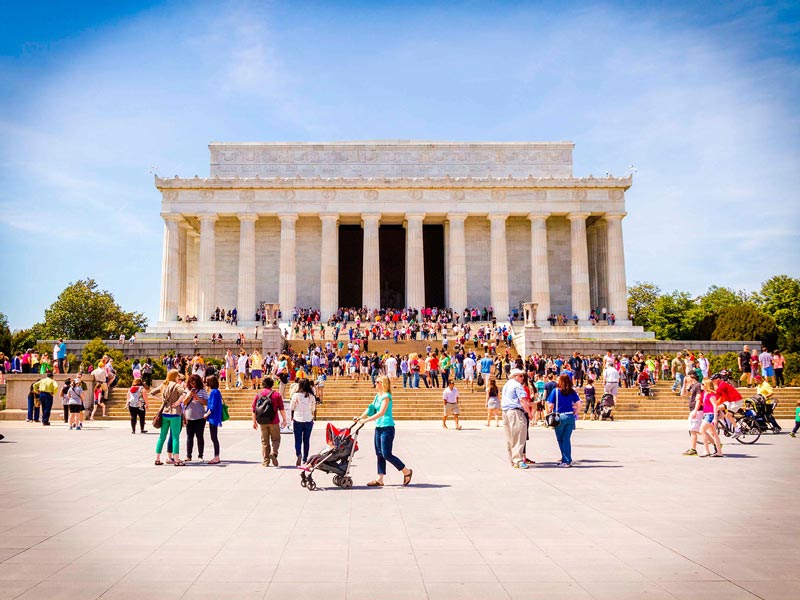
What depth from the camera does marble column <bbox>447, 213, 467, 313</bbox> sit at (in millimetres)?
53688

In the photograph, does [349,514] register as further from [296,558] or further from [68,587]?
[68,587]

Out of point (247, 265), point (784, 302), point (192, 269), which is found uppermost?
point (192, 269)

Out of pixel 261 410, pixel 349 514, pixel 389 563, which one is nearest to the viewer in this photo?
pixel 389 563

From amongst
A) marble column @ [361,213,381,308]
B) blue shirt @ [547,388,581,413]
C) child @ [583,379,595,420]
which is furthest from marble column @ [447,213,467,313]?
blue shirt @ [547,388,581,413]

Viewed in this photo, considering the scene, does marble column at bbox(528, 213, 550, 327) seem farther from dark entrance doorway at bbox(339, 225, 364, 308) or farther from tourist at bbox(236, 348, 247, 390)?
tourist at bbox(236, 348, 247, 390)

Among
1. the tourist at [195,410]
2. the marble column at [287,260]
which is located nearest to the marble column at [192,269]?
the marble column at [287,260]

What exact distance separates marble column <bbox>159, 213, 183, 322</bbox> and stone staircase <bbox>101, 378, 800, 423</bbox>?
2449 cm

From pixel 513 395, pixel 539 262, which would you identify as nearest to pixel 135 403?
pixel 513 395

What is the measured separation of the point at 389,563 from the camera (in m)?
6.67

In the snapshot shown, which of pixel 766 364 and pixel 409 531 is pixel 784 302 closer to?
pixel 766 364

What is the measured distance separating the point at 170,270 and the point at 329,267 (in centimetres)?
1219

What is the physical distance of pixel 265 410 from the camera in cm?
1339

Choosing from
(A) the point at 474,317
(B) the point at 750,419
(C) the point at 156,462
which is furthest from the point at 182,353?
(B) the point at 750,419

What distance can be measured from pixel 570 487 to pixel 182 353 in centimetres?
3455
